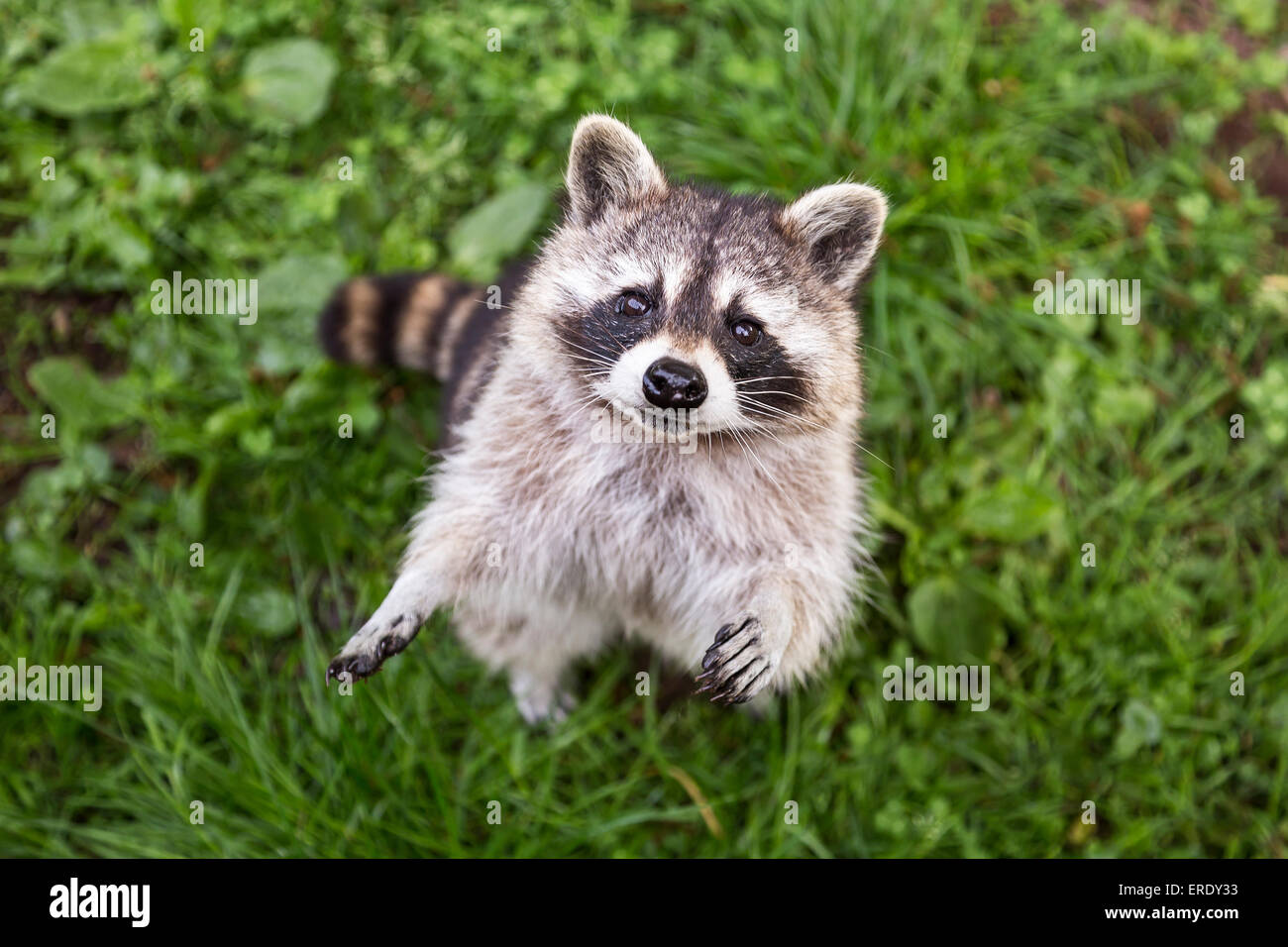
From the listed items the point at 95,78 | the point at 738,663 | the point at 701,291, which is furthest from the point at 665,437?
the point at 95,78

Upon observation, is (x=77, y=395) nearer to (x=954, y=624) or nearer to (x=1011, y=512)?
(x=954, y=624)

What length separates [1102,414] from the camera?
4.89 meters

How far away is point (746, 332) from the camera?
3.24 meters

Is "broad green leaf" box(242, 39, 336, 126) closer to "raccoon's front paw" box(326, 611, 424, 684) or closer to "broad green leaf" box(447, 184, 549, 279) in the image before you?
"broad green leaf" box(447, 184, 549, 279)

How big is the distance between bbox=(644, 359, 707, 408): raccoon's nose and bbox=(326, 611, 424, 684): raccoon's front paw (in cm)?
116

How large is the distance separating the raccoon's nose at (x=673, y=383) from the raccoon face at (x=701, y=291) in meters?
0.05

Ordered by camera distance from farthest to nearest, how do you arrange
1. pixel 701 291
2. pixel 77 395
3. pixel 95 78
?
1. pixel 95 78
2. pixel 77 395
3. pixel 701 291

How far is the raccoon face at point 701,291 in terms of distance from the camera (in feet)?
10.3

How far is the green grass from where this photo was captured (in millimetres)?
4410

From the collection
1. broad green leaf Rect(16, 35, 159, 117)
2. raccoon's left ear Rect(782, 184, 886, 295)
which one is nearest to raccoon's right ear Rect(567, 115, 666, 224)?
raccoon's left ear Rect(782, 184, 886, 295)

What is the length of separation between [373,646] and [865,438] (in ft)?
8.74

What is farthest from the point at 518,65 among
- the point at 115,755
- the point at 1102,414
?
the point at 115,755

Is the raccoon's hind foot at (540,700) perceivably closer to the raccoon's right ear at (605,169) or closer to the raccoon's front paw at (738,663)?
the raccoon's front paw at (738,663)
